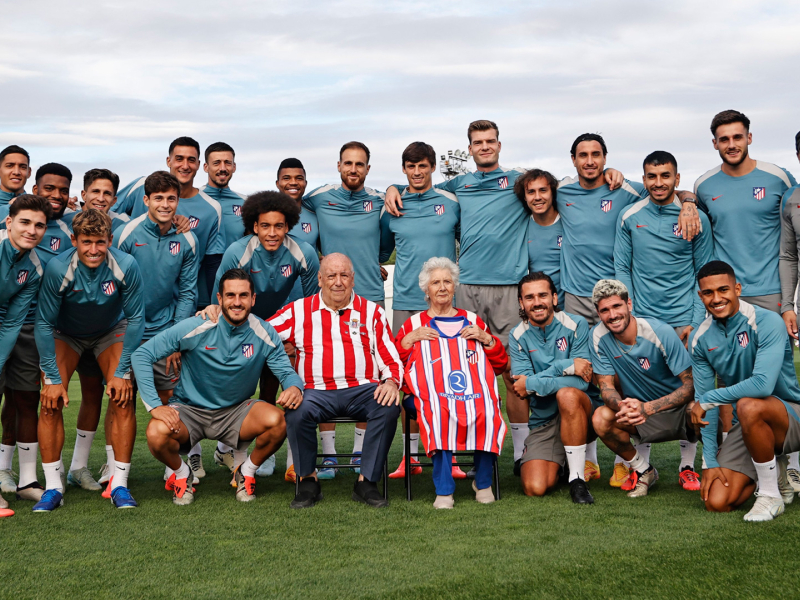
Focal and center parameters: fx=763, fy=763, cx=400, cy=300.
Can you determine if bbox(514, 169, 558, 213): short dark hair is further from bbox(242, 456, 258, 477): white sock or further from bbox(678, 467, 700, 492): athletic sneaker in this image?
bbox(242, 456, 258, 477): white sock

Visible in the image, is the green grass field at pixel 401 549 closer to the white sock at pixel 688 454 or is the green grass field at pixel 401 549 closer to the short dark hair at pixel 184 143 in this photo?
the white sock at pixel 688 454

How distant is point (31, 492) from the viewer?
469 cm

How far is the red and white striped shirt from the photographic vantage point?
4.84 meters

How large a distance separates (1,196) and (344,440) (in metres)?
3.60

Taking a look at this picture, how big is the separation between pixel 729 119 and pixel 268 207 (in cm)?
315

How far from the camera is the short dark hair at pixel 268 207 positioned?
5.23 metres

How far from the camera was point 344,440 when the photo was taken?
23.6 feet

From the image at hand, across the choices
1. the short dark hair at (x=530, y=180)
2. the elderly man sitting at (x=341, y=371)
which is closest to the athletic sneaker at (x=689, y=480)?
the elderly man sitting at (x=341, y=371)

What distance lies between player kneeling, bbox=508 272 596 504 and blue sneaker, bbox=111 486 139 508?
7.80ft

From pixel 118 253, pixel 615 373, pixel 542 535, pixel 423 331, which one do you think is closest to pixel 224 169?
pixel 118 253

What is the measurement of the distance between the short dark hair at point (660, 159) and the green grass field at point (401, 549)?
2124 mm

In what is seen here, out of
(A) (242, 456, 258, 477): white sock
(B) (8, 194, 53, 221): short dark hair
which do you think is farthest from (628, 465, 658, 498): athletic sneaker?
(B) (8, 194, 53, 221): short dark hair

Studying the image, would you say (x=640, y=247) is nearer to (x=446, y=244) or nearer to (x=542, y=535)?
(x=446, y=244)

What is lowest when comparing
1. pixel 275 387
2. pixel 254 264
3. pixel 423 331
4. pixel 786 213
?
pixel 275 387
